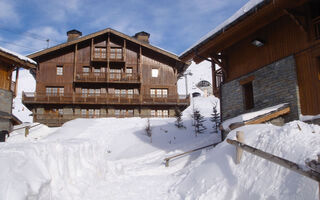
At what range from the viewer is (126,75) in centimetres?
3003

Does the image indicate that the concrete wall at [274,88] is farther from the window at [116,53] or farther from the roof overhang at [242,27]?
the window at [116,53]

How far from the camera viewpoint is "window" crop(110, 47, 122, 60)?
31034 millimetres

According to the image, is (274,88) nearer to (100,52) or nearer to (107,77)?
(107,77)

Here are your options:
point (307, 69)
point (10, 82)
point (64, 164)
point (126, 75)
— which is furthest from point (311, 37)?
point (126, 75)

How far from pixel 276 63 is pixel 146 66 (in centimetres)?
2166

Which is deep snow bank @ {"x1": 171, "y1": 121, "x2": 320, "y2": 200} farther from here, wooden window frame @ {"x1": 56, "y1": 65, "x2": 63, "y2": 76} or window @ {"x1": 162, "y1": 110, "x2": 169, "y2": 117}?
wooden window frame @ {"x1": 56, "y1": 65, "x2": 63, "y2": 76}

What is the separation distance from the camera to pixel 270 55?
11289mm

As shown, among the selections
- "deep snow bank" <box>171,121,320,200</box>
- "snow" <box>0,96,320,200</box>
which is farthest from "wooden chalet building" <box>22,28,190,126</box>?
"deep snow bank" <box>171,121,320,200</box>

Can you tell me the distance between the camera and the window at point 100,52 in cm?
3086

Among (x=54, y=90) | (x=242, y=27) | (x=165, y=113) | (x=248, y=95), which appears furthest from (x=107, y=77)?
(x=242, y=27)

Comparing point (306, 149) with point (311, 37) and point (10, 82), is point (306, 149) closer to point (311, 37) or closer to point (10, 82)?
point (311, 37)

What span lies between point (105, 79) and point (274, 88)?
21.4 metres

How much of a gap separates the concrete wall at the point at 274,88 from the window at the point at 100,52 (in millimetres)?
20723

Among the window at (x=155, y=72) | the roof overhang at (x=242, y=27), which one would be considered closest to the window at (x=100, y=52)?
the window at (x=155, y=72)
